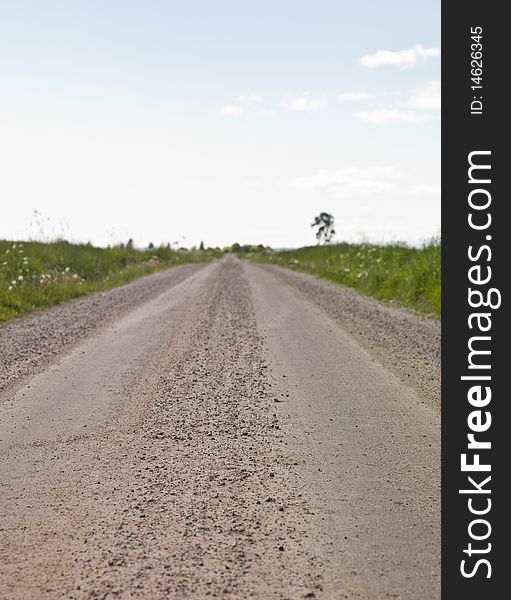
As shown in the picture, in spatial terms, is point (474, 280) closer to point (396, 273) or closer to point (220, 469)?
point (220, 469)

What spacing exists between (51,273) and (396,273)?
9.21m

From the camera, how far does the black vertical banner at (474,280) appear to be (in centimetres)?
272

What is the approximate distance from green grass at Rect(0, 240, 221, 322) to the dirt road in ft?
16.6

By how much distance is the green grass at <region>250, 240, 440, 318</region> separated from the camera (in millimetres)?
14445

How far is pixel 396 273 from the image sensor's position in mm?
17328

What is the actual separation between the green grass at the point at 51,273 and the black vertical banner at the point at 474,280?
35.2 ft

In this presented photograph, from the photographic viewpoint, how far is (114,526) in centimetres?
361

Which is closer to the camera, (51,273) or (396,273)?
(396,273)

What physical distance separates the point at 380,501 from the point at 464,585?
1348 mm

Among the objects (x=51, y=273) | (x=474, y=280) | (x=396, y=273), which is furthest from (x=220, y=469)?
(x=51, y=273)

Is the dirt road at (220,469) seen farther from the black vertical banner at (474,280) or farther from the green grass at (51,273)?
the green grass at (51,273)

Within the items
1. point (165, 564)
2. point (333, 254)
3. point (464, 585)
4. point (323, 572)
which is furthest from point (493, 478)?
point (333, 254)

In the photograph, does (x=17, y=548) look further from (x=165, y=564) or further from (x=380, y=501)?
(x=380, y=501)

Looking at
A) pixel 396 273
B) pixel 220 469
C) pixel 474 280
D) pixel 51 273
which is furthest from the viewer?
pixel 51 273
